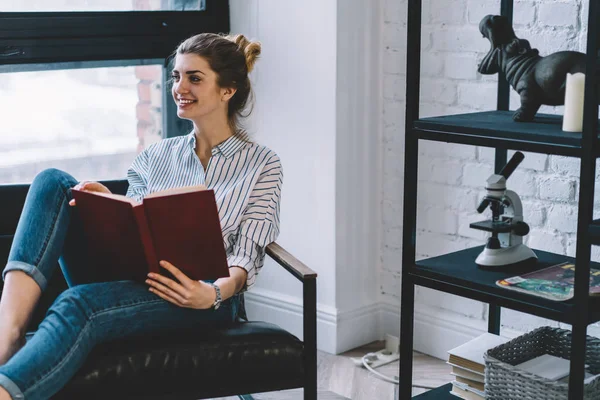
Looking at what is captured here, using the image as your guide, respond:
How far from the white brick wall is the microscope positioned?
0.40 m

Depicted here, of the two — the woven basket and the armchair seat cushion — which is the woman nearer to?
the armchair seat cushion

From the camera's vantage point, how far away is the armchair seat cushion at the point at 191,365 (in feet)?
6.04

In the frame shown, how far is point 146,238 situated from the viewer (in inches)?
73.3

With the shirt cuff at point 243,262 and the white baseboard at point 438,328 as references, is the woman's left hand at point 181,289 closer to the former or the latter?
the shirt cuff at point 243,262

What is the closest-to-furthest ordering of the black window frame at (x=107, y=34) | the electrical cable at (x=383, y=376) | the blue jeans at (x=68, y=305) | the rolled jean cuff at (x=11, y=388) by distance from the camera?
the rolled jean cuff at (x=11, y=388), the blue jeans at (x=68, y=305), the black window frame at (x=107, y=34), the electrical cable at (x=383, y=376)

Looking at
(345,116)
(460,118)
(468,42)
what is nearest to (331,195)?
(345,116)

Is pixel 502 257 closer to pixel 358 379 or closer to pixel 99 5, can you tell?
pixel 358 379

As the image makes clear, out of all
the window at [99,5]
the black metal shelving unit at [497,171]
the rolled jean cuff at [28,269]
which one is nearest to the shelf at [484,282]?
the black metal shelving unit at [497,171]

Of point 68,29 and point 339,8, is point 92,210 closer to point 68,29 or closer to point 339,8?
point 68,29

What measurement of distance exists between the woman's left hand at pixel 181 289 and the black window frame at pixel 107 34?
100 cm

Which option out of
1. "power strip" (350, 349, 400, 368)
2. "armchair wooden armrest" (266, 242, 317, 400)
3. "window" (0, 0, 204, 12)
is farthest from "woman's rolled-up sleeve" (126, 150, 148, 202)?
"power strip" (350, 349, 400, 368)

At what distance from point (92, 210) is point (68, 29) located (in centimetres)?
94

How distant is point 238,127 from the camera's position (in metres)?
2.30

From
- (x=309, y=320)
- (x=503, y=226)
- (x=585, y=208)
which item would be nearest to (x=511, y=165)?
(x=503, y=226)
